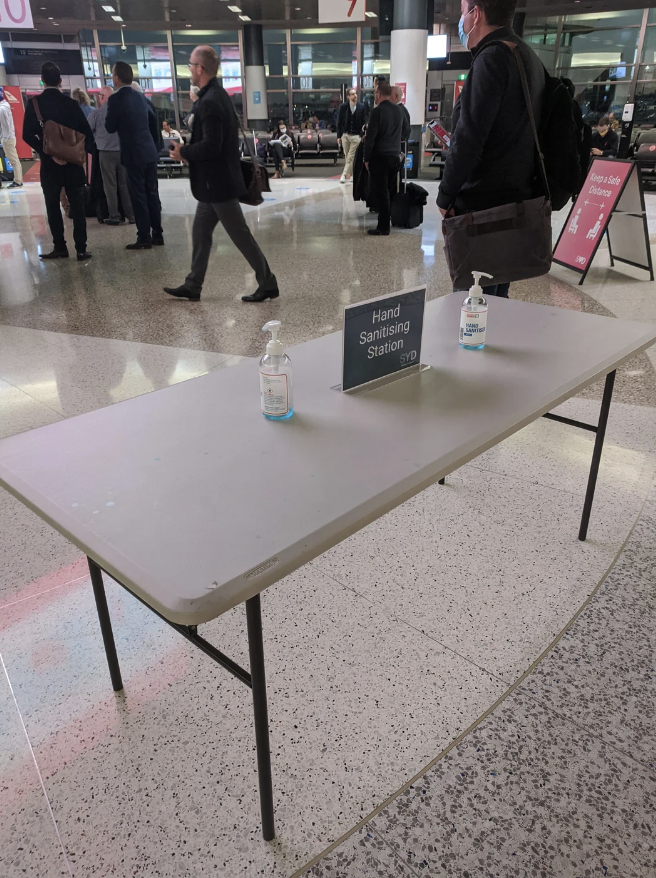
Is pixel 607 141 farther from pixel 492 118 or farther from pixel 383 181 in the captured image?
pixel 492 118

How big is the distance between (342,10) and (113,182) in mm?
3179

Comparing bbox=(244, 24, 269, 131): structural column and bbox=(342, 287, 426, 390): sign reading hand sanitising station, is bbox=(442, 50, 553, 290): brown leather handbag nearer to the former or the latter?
bbox=(342, 287, 426, 390): sign reading hand sanitising station

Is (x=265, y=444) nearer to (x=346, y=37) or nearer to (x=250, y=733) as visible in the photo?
(x=250, y=733)

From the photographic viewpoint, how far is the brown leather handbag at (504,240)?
7.74ft

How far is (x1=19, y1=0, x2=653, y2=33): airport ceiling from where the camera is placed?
47.4 ft

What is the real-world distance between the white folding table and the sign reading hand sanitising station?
45 millimetres

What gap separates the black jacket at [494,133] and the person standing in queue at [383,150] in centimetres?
441

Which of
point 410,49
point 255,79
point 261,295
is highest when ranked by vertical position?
point 255,79

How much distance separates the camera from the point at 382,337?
55.1 inches

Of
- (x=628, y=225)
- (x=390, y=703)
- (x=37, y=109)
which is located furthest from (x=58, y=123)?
(x=390, y=703)

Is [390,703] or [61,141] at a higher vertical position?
[61,141]

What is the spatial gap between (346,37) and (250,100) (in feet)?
10.2

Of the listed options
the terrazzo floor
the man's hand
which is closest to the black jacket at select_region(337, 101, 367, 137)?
the man's hand

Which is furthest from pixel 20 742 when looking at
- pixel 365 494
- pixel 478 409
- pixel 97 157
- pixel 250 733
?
pixel 97 157
